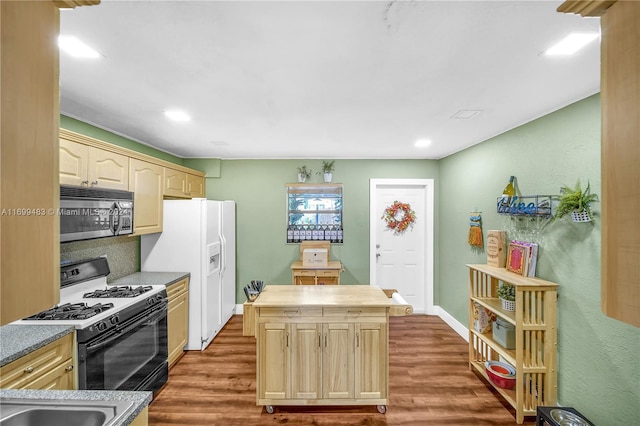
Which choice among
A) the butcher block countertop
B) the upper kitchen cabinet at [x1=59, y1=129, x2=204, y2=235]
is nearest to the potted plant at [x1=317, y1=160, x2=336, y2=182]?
the upper kitchen cabinet at [x1=59, y1=129, x2=204, y2=235]

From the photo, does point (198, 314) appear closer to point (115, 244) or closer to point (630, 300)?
point (115, 244)

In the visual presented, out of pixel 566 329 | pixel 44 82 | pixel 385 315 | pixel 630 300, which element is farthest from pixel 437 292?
pixel 44 82

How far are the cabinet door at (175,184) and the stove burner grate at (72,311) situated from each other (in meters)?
1.51

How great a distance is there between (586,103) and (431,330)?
120 inches

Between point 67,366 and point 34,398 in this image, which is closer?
point 34,398

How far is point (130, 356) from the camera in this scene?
2193 millimetres

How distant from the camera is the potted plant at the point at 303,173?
4.30m

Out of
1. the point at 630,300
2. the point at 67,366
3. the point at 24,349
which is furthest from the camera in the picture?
the point at 67,366

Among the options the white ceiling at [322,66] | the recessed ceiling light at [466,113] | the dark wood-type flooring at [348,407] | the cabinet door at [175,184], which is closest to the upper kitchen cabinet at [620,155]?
the white ceiling at [322,66]

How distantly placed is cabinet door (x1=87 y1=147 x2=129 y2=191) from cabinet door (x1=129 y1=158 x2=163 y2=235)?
0.30 feet

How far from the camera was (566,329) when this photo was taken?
216 centimetres

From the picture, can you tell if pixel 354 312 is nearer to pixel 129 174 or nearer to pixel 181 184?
pixel 129 174

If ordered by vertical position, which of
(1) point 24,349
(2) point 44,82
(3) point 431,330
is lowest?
(3) point 431,330

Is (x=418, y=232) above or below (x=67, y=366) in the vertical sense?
above
